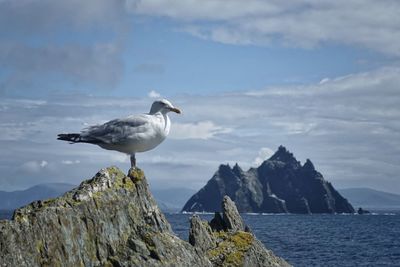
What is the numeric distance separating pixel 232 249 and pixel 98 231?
410 centimetres

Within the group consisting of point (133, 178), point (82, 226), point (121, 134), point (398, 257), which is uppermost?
point (121, 134)

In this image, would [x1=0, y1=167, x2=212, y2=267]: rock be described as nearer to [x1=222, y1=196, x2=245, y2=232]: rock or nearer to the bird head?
the bird head

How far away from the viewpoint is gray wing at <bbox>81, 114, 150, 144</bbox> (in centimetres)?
1639

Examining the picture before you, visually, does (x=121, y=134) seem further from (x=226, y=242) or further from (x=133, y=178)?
(x=226, y=242)

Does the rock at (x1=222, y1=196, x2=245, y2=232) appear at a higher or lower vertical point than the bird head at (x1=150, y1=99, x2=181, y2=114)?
lower

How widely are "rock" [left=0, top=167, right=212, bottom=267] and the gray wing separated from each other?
3.47 ft

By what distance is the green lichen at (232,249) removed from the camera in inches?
651

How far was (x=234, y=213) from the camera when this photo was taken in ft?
71.1

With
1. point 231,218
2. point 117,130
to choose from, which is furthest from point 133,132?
point 231,218

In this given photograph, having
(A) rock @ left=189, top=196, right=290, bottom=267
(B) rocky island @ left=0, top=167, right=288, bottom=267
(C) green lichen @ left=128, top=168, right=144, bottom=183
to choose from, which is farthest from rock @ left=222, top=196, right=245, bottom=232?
(C) green lichen @ left=128, top=168, right=144, bottom=183

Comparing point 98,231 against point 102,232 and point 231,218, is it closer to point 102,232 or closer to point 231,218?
point 102,232

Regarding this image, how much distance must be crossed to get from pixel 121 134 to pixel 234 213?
6.44 metres

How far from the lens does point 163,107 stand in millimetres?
16953

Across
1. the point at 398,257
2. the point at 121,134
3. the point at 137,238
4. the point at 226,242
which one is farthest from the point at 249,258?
the point at 398,257
